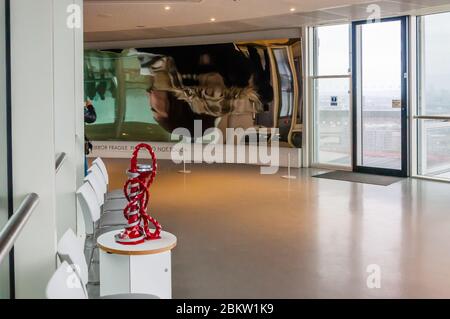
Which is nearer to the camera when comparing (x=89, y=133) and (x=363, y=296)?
(x=363, y=296)

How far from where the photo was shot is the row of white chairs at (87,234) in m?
2.41

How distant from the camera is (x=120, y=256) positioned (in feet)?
11.3

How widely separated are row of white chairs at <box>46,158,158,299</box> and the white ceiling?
4.33m

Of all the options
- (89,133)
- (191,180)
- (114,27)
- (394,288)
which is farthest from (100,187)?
(89,133)

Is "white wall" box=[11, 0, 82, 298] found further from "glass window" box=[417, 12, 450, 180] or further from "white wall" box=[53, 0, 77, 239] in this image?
"glass window" box=[417, 12, 450, 180]

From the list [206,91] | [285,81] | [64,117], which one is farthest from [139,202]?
[206,91]

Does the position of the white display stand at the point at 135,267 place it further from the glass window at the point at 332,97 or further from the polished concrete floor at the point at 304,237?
the glass window at the point at 332,97

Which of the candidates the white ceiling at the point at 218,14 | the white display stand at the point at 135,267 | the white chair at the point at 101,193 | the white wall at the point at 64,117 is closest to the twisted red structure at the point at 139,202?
the white display stand at the point at 135,267

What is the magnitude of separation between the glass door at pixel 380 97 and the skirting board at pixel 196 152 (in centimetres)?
163

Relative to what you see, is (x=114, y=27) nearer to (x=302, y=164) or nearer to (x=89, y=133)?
(x=89, y=133)

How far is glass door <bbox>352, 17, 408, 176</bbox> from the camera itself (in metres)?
10.6

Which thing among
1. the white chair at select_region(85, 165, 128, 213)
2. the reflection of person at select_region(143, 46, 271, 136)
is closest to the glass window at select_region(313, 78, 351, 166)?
the reflection of person at select_region(143, 46, 271, 136)

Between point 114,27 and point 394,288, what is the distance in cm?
980

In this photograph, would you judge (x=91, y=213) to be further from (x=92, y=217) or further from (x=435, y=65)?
(x=435, y=65)
